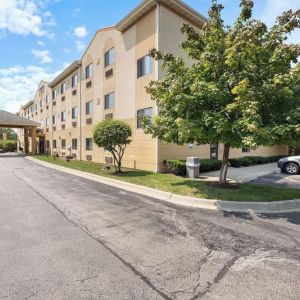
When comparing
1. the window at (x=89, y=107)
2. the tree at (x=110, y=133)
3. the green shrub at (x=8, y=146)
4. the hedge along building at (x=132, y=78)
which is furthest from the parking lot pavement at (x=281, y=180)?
the green shrub at (x=8, y=146)

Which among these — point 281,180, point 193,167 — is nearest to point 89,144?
point 193,167

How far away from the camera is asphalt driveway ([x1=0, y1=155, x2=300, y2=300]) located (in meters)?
3.86

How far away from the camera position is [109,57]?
23438 millimetres

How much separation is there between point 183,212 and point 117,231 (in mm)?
2520

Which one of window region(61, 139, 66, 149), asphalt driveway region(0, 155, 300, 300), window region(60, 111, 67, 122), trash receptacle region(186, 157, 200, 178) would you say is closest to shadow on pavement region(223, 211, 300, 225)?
asphalt driveway region(0, 155, 300, 300)

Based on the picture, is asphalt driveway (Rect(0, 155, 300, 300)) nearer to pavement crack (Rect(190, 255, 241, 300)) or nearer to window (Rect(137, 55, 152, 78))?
pavement crack (Rect(190, 255, 241, 300))

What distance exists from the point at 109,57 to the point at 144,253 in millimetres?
21096

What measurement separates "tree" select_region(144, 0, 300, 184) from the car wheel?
27.6 feet

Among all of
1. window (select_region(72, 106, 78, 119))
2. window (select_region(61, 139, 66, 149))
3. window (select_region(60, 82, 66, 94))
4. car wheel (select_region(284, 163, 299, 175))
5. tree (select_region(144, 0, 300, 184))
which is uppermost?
window (select_region(60, 82, 66, 94))

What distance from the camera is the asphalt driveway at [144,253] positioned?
3.86 m

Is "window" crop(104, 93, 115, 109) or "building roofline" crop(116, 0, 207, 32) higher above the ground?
"building roofline" crop(116, 0, 207, 32)

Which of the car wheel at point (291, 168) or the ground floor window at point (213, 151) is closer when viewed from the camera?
the car wheel at point (291, 168)

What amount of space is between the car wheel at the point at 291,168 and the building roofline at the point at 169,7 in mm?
11270

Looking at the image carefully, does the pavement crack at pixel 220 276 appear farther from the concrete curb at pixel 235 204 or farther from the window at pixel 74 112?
the window at pixel 74 112
